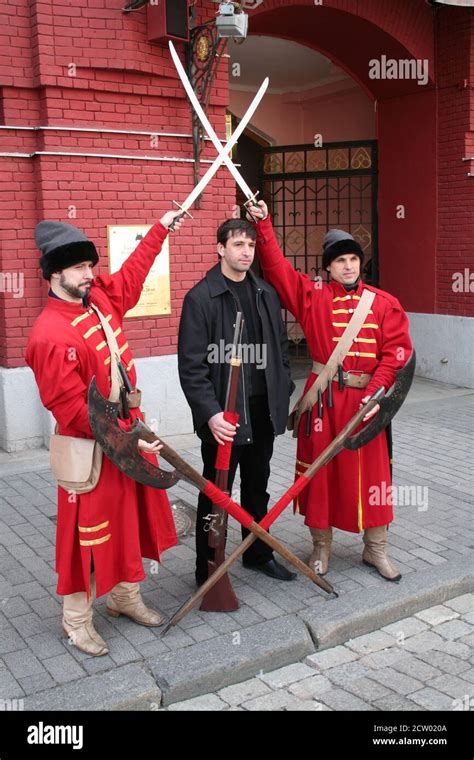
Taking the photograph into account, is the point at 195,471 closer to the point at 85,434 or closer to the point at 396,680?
the point at 85,434

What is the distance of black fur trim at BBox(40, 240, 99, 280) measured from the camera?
3320mm

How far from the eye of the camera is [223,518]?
3922mm

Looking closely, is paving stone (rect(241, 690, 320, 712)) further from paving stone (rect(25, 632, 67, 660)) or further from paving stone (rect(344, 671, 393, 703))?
paving stone (rect(25, 632, 67, 660))

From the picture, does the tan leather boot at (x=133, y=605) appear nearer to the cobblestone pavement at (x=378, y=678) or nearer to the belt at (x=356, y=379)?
the cobblestone pavement at (x=378, y=678)

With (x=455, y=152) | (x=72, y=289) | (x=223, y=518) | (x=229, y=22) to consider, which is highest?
(x=229, y=22)

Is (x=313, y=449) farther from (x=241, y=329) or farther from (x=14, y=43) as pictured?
(x=14, y=43)

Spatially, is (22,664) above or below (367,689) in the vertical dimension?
above

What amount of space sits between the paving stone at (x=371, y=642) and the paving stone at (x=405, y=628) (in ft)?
0.12

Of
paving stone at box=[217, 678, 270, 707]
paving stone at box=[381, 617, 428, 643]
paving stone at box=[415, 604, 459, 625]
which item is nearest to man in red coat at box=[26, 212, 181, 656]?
paving stone at box=[217, 678, 270, 707]

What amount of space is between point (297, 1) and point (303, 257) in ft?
13.8

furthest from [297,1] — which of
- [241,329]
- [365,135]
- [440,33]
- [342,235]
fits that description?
[241,329]

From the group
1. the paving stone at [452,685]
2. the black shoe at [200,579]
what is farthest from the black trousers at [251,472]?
the paving stone at [452,685]

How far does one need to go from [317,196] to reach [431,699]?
869cm

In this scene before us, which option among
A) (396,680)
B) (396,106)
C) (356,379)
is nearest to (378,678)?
(396,680)
